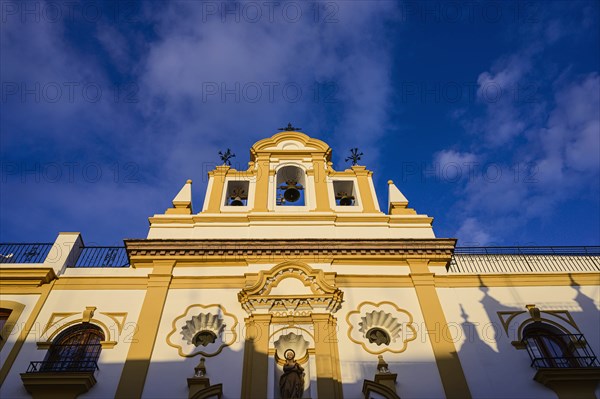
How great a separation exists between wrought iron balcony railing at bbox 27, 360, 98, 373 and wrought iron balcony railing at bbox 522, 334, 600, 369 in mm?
10615

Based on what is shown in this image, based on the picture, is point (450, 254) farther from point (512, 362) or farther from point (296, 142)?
point (296, 142)

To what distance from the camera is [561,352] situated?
1215 centimetres

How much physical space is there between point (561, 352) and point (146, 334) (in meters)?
10.5

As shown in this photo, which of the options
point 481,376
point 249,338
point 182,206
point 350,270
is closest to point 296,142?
point 182,206

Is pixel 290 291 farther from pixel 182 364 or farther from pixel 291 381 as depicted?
pixel 182 364

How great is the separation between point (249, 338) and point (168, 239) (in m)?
4.09

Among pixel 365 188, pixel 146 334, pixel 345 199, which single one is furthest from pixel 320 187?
pixel 146 334

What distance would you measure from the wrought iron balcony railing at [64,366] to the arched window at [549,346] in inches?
419

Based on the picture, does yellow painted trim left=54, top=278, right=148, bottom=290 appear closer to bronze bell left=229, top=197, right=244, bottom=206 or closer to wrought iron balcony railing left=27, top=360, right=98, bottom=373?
wrought iron balcony railing left=27, top=360, right=98, bottom=373

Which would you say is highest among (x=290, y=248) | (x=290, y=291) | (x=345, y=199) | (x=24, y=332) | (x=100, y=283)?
(x=345, y=199)

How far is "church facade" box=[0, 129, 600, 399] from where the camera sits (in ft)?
36.4

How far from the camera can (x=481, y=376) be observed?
11.4 m

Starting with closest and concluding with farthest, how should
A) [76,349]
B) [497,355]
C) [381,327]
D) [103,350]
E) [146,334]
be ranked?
[103,350], [497,355], [76,349], [146,334], [381,327]

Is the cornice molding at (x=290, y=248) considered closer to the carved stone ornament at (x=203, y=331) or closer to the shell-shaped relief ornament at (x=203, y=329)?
the carved stone ornament at (x=203, y=331)
